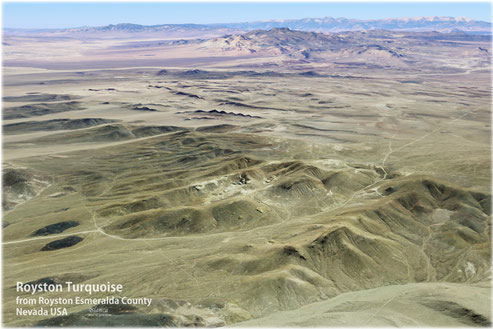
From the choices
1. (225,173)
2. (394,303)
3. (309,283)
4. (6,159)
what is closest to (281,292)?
(309,283)

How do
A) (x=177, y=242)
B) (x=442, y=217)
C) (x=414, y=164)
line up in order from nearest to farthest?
(x=177, y=242)
(x=442, y=217)
(x=414, y=164)

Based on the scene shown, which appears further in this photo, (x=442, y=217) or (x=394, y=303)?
(x=442, y=217)

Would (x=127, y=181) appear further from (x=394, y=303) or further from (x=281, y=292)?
(x=394, y=303)

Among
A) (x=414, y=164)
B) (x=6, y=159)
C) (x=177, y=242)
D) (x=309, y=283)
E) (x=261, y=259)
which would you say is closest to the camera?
(x=309, y=283)

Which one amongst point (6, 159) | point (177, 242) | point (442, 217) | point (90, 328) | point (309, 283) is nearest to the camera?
point (90, 328)

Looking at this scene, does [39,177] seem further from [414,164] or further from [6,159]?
[414,164]

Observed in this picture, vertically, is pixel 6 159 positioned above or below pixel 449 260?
above

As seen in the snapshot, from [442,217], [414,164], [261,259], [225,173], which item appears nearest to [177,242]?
[261,259]

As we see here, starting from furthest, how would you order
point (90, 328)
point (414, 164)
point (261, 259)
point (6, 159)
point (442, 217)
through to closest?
point (6, 159) → point (414, 164) → point (442, 217) → point (261, 259) → point (90, 328)

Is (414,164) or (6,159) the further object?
(6,159)
